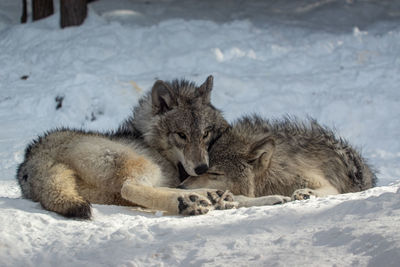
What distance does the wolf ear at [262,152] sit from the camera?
14.2ft

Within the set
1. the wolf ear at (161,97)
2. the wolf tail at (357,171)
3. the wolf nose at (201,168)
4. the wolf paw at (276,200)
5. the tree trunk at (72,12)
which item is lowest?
the wolf paw at (276,200)

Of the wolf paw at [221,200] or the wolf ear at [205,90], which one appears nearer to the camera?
the wolf paw at [221,200]

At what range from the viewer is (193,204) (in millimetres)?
3586

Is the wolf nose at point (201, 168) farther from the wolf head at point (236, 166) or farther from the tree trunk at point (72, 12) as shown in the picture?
the tree trunk at point (72, 12)

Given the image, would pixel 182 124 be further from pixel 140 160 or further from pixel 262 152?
pixel 262 152

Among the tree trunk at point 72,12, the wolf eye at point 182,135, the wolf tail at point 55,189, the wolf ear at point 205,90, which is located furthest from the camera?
the tree trunk at point 72,12

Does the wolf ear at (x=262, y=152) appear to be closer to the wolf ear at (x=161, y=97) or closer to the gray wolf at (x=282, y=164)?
the gray wolf at (x=282, y=164)

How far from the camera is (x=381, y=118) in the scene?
769cm

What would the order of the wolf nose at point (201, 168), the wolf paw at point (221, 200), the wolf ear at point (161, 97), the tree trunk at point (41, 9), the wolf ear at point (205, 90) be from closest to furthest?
the wolf paw at point (221, 200), the wolf nose at point (201, 168), the wolf ear at point (161, 97), the wolf ear at point (205, 90), the tree trunk at point (41, 9)

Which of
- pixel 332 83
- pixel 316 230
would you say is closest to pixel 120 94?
pixel 332 83

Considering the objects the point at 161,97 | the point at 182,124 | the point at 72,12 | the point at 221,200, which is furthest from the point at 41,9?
the point at 221,200

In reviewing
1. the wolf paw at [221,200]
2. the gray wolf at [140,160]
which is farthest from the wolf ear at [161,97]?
the wolf paw at [221,200]

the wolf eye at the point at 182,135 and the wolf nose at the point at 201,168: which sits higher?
the wolf eye at the point at 182,135

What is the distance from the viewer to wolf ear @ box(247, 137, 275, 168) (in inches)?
170
